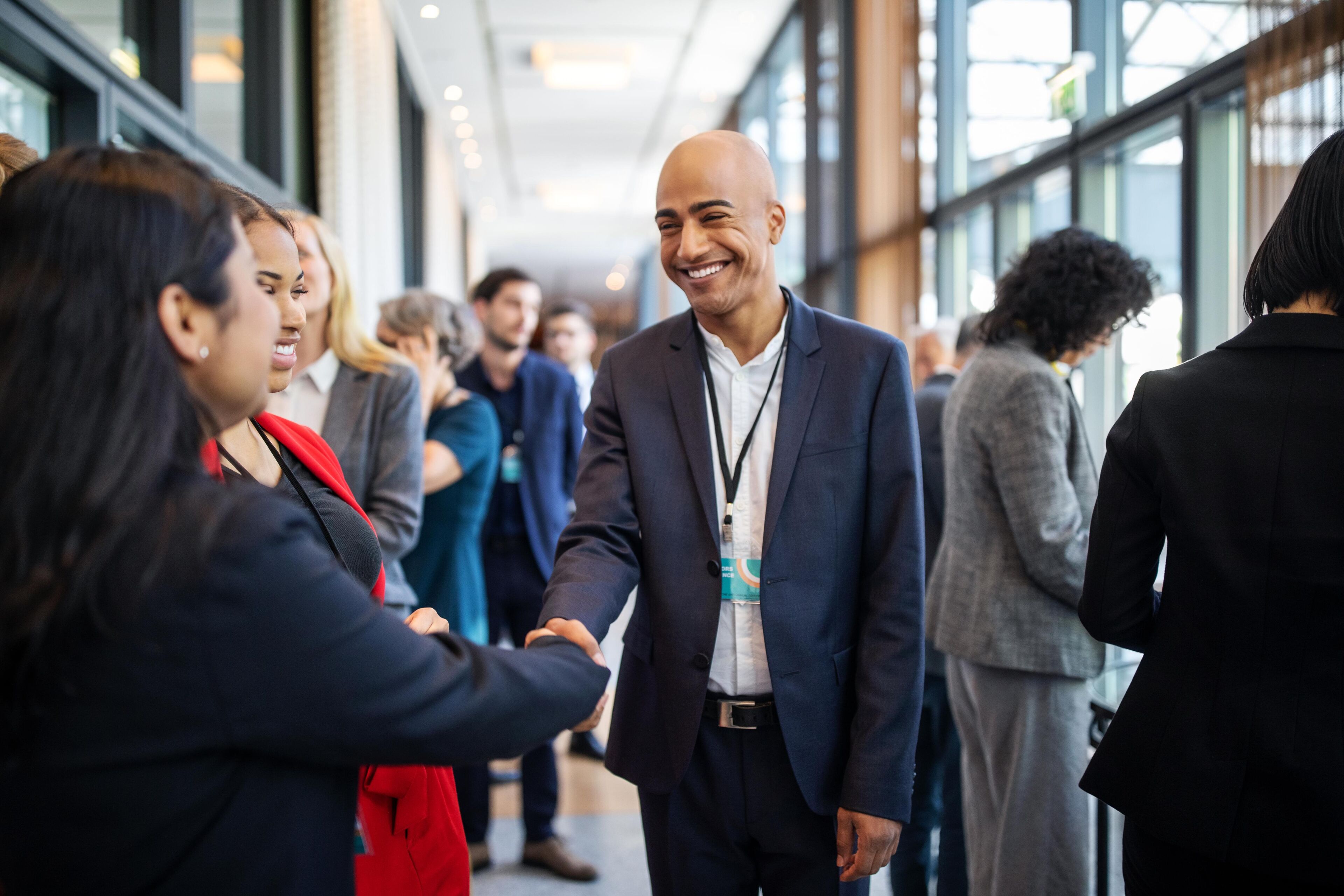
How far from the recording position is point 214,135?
4.72m

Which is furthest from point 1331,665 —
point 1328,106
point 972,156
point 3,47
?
point 972,156

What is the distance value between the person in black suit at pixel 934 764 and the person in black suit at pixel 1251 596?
1.10m

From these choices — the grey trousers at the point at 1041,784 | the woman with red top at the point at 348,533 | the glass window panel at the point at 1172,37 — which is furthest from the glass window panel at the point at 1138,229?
the woman with red top at the point at 348,533

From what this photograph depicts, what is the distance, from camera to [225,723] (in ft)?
2.49

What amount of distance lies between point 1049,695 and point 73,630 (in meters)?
1.84

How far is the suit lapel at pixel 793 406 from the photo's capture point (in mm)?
1415

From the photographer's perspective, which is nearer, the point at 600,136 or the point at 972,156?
the point at 972,156

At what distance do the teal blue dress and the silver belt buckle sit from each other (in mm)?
1501

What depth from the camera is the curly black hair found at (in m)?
2.06

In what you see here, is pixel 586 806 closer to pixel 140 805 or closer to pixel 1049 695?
pixel 1049 695

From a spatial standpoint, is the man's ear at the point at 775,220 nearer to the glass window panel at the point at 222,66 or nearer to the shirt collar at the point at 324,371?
the shirt collar at the point at 324,371

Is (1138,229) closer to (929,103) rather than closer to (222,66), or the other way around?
(929,103)

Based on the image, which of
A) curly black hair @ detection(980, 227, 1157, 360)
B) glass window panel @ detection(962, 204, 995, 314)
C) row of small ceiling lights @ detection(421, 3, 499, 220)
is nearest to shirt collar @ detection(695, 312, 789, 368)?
curly black hair @ detection(980, 227, 1157, 360)

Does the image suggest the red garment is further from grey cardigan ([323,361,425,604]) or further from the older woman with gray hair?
the older woman with gray hair
